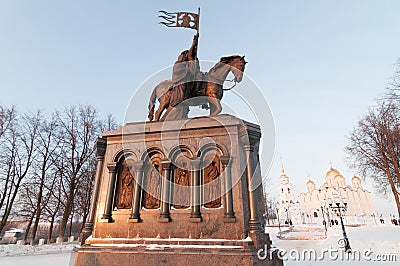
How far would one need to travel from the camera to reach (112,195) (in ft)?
22.5

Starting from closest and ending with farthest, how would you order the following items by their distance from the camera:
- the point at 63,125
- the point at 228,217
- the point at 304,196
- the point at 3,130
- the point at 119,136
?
the point at 228,217 < the point at 119,136 < the point at 3,130 < the point at 63,125 < the point at 304,196

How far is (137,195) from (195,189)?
1.63 meters

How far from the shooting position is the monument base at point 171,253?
207 inches

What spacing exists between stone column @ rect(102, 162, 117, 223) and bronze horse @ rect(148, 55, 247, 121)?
2.18 m

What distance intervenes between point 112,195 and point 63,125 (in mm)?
20025

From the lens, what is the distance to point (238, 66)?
814cm

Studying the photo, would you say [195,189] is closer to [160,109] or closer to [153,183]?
[153,183]

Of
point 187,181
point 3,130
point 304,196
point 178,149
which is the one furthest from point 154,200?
point 304,196

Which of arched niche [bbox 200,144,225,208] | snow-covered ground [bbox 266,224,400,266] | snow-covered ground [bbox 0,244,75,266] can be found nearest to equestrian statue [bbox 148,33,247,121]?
arched niche [bbox 200,144,225,208]

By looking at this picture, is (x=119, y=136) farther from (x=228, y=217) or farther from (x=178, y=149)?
(x=228, y=217)

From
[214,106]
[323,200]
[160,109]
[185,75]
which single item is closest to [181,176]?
Result: [214,106]

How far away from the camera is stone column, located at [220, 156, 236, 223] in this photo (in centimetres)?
586

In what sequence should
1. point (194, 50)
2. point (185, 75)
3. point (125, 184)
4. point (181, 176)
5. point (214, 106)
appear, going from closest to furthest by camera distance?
point (181, 176), point (125, 184), point (214, 106), point (185, 75), point (194, 50)

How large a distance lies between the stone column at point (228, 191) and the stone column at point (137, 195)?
2.31 meters
